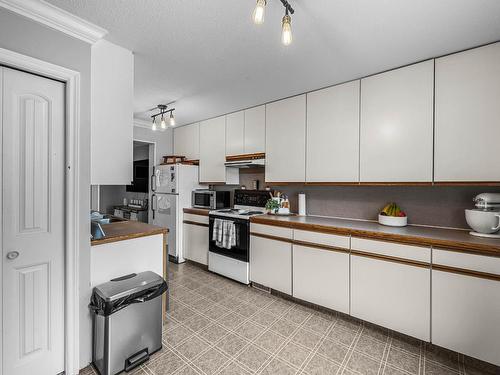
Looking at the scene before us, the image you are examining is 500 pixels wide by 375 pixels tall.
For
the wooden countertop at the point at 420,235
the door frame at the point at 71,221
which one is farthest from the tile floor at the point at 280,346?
the wooden countertop at the point at 420,235

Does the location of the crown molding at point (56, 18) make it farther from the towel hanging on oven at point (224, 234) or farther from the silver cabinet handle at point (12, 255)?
the towel hanging on oven at point (224, 234)

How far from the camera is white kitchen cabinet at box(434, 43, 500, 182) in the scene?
182cm

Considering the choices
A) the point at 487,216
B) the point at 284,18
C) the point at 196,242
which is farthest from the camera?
the point at 196,242

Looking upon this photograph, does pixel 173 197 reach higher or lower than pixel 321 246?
higher

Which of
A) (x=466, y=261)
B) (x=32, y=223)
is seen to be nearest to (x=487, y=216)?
(x=466, y=261)

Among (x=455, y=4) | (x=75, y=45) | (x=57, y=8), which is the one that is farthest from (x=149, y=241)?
(x=455, y=4)

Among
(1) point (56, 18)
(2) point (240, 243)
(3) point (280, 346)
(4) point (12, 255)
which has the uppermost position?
(1) point (56, 18)

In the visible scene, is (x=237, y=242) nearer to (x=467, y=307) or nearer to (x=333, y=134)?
(x=333, y=134)

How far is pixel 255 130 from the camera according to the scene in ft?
11.1

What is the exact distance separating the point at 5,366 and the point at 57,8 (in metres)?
2.21

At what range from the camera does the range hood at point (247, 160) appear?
329 centimetres

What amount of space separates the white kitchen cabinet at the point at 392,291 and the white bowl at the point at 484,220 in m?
0.49

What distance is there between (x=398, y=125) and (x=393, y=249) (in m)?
1.19

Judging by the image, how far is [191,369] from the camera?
1679 mm
